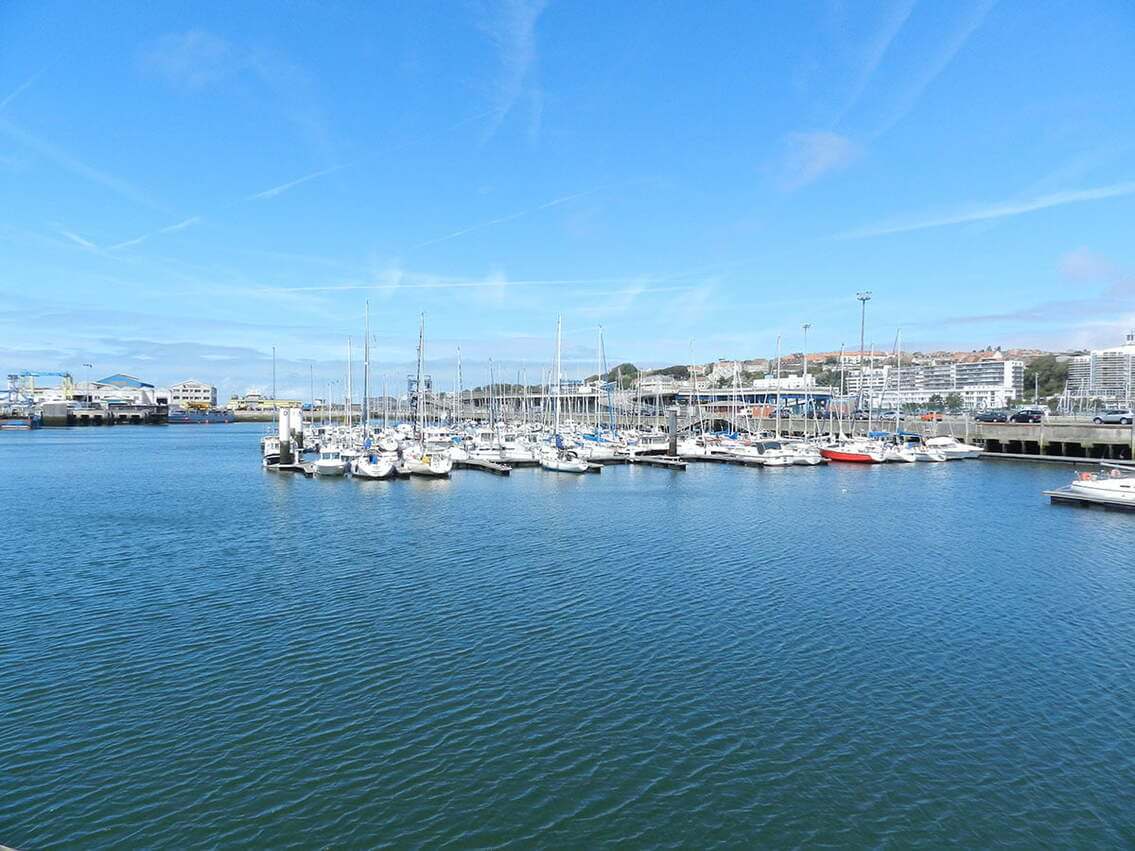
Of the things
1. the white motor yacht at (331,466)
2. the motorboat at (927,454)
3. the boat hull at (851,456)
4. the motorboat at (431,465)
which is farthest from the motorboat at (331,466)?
the motorboat at (927,454)

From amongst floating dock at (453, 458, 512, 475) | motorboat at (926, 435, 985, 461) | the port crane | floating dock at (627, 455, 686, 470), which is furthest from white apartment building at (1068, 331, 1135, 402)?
the port crane

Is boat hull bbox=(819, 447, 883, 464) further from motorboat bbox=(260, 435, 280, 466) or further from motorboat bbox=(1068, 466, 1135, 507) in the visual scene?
motorboat bbox=(260, 435, 280, 466)

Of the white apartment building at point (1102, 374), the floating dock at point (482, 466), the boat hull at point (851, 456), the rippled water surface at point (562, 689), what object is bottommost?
the rippled water surface at point (562, 689)

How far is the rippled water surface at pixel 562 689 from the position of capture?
10.3 meters

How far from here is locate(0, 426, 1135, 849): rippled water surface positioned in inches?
406

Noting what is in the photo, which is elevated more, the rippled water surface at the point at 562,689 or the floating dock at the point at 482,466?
the floating dock at the point at 482,466

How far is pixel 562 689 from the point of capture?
47.8 ft

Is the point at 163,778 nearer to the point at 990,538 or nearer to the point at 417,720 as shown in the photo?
the point at 417,720

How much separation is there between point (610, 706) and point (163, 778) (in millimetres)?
7618

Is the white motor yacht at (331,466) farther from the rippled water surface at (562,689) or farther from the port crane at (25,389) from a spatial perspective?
the port crane at (25,389)

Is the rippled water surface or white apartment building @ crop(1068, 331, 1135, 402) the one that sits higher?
white apartment building @ crop(1068, 331, 1135, 402)

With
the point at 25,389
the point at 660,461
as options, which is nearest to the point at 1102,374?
the point at 660,461

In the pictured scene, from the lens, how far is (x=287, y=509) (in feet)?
125

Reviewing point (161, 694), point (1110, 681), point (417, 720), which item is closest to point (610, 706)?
point (417, 720)
